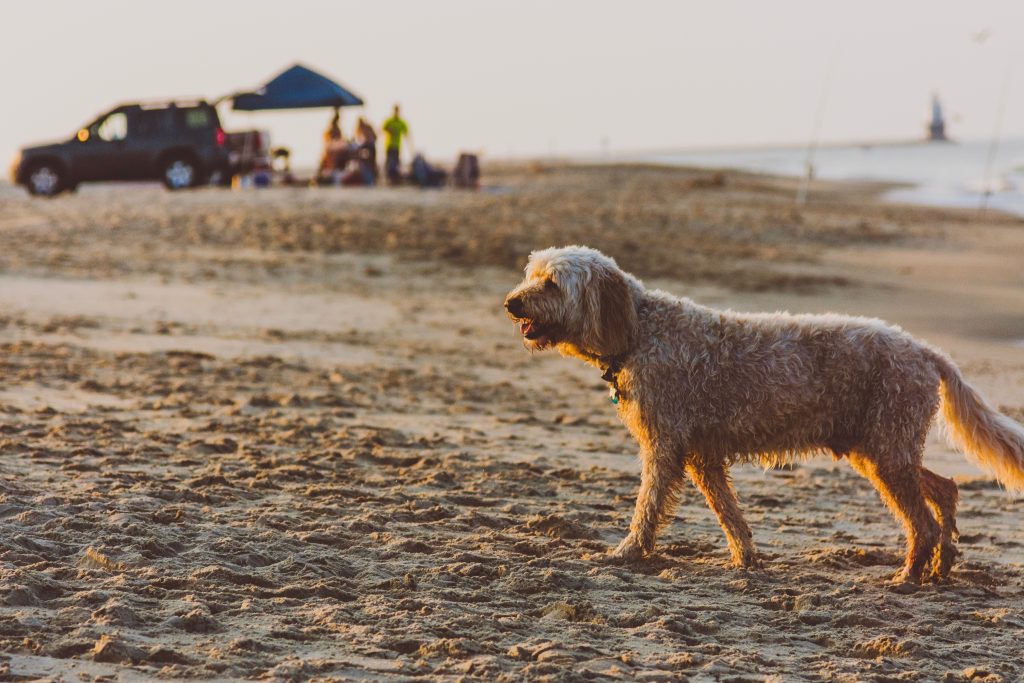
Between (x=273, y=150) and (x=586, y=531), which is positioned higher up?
(x=273, y=150)

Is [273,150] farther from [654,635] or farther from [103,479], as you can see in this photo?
[654,635]

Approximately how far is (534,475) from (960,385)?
259 cm

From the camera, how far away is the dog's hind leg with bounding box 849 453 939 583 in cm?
577

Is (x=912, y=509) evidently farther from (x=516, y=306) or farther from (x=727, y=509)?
(x=516, y=306)

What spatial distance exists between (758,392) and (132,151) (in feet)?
68.0

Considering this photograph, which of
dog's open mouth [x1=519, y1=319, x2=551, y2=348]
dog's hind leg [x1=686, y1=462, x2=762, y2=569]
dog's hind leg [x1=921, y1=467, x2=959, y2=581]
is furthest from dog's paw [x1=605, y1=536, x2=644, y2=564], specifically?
dog's hind leg [x1=921, y1=467, x2=959, y2=581]

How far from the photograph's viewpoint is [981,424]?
589cm

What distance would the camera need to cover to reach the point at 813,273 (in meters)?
17.2

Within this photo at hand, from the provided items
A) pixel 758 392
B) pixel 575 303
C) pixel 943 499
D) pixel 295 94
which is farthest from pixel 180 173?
pixel 943 499

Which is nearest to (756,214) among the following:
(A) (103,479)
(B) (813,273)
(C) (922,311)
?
(B) (813,273)

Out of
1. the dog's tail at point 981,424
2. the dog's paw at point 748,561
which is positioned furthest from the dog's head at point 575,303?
the dog's tail at point 981,424

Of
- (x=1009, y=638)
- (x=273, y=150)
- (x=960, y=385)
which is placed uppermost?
(x=273, y=150)

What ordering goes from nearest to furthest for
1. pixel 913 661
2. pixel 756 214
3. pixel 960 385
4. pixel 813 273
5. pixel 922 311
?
pixel 913 661 < pixel 960 385 < pixel 922 311 < pixel 813 273 < pixel 756 214

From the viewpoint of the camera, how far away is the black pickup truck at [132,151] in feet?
78.4
